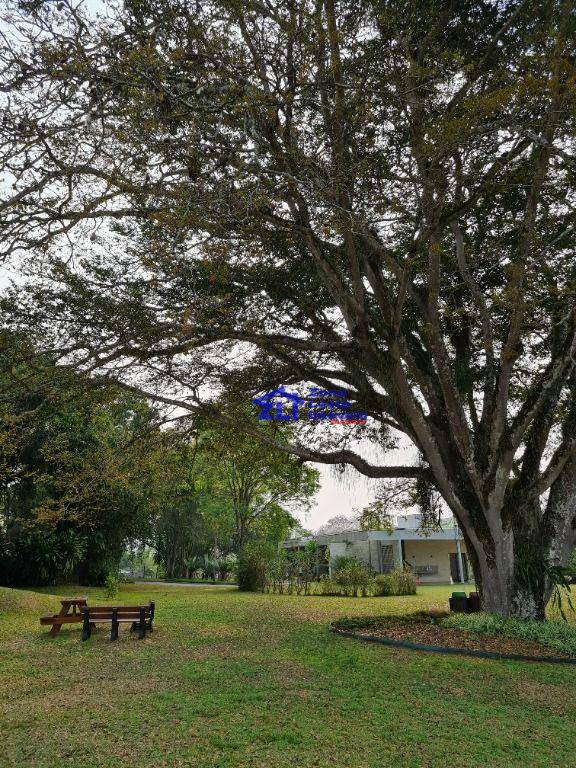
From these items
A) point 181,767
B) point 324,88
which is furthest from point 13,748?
point 324,88

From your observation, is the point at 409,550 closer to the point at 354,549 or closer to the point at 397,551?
the point at 397,551

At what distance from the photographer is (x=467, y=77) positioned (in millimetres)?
7801

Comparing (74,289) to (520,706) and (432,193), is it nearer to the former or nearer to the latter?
(432,193)

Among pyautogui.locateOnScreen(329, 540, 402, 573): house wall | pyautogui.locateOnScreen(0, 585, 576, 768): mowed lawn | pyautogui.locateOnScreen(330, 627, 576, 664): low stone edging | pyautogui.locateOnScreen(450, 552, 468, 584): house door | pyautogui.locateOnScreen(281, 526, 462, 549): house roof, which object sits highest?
pyautogui.locateOnScreen(281, 526, 462, 549): house roof

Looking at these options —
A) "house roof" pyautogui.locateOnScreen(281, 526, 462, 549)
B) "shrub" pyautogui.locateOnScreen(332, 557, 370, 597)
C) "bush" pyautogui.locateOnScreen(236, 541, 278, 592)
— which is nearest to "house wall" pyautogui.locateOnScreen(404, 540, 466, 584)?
"house roof" pyautogui.locateOnScreen(281, 526, 462, 549)

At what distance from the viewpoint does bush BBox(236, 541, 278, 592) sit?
2189cm

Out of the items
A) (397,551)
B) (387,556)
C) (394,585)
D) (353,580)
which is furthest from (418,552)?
(353,580)

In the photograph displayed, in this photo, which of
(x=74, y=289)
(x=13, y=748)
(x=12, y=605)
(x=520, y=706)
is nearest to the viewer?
(x=13, y=748)

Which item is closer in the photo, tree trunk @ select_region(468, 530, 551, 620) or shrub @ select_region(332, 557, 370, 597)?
tree trunk @ select_region(468, 530, 551, 620)

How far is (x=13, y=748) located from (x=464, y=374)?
28.9 feet

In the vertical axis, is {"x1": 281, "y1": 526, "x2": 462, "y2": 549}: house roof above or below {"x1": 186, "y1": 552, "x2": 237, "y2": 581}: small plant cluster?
above

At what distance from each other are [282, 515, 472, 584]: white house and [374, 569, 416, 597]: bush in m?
7.89

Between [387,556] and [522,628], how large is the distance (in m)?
23.0

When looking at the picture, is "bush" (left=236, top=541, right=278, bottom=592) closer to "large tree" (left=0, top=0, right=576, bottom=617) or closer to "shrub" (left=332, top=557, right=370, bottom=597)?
"shrub" (left=332, top=557, right=370, bottom=597)
